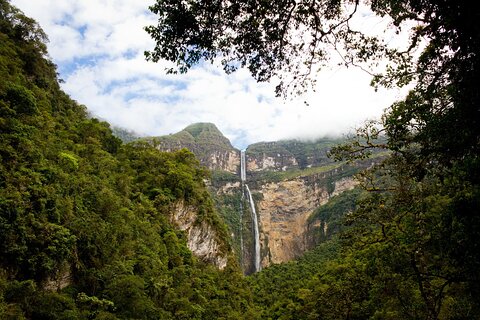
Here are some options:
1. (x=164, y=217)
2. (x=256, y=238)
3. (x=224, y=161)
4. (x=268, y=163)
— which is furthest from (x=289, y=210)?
(x=164, y=217)

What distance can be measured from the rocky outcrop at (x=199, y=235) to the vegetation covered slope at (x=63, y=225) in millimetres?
4109

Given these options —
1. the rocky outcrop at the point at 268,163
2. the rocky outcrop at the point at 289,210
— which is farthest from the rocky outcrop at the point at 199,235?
the rocky outcrop at the point at 268,163

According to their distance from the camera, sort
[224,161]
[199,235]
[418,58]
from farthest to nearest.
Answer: [224,161] < [199,235] < [418,58]

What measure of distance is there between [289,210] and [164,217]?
317 feet

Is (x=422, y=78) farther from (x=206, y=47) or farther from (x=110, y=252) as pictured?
(x=110, y=252)

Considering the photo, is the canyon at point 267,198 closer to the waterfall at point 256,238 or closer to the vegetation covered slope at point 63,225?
the waterfall at point 256,238

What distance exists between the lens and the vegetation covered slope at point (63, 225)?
9318 mm

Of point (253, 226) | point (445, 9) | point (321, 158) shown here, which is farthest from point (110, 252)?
point (321, 158)

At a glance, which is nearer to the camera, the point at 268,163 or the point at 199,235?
Answer: the point at 199,235

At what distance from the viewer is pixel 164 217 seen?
2525 cm

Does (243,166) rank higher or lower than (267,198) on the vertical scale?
higher

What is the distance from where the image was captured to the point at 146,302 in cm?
1198

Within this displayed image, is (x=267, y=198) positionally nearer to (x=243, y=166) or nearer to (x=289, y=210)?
(x=289, y=210)

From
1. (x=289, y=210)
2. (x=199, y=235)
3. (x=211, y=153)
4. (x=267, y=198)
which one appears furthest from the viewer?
(x=211, y=153)
